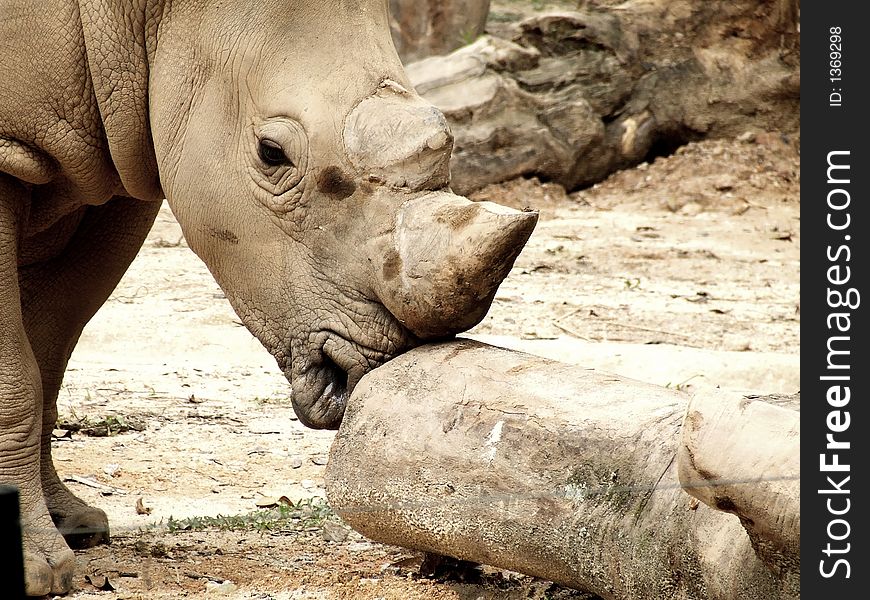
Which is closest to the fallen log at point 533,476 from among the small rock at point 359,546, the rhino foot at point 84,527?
the small rock at point 359,546

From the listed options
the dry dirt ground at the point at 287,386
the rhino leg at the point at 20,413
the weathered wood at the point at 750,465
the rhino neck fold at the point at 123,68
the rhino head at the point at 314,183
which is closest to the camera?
the weathered wood at the point at 750,465

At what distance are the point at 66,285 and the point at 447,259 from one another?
1.93 metres

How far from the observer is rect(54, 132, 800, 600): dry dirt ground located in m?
4.02

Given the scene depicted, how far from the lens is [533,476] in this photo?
3055mm

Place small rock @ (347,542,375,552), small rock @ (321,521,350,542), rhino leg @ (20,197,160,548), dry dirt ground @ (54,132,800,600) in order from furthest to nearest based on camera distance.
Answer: rhino leg @ (20,197,160,548), small rock @ (321,521,350,542), small rock @ (347,542,375,552), dry dirt ground @ (54,132,800,600)

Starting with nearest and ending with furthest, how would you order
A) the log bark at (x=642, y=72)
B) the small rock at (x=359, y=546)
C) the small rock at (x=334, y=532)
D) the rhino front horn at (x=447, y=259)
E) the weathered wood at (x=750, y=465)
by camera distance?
the weathered wood at (x=750, y=465)
the rhino front horn at (x=447, y=259)
the small rock at (x=359, y=546)
the small rock at (x=334, y=532)
the log bark at (x=642, y=72)

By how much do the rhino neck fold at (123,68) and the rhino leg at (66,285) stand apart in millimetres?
746

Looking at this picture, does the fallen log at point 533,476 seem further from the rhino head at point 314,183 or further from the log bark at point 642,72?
the log bark at point 642,72

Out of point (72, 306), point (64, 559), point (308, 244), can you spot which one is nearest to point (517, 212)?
point (308, 244)

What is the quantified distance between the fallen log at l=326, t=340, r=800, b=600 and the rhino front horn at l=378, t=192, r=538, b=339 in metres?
0.12
